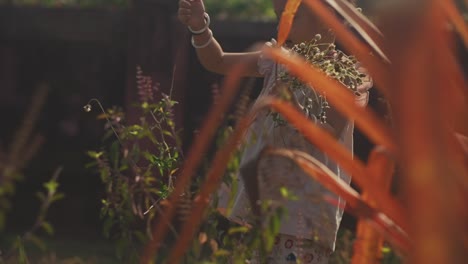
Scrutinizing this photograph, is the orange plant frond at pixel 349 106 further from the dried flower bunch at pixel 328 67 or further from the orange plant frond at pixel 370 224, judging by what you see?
the dried flower bunch at pixel 328 67

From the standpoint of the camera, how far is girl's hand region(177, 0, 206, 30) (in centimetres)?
323

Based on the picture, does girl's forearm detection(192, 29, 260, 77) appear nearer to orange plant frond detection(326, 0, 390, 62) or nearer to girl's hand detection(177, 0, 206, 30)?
girl's hand detection(177, 0, 206, 30)

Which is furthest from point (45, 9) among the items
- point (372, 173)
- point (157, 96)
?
point (372, 173)

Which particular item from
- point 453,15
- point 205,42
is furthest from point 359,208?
point 205,42

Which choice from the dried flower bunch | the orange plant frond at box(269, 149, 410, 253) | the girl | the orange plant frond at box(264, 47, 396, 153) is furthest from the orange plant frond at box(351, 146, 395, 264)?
the girl

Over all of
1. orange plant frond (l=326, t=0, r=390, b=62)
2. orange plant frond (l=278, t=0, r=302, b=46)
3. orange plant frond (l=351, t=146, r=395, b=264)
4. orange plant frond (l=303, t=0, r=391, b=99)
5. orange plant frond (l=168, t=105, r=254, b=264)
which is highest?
orange plant frond (l=303, t=0, r=391, b=99)

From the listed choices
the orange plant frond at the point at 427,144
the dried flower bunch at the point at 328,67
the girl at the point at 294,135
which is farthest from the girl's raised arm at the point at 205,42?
the orange plant frond at the point at 427,144

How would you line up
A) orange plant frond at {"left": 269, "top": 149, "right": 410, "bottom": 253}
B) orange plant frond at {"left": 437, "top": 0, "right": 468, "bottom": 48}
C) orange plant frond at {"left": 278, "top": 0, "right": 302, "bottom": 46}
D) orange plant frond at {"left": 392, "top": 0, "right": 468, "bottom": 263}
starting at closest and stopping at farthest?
orange plant frond at {"left": 392, "top": 0, "right": 468, "bottom": 263}, orange plant frond at {"left": 437, "top": 0, "right": 468, "bottom": 48}, orange plant frond at {"left": 269, "top": 149, "right": 410, "bottom": 253}, orange plant frond at {"left": 278, "top": 0, "right": 302, "bottom": 46}

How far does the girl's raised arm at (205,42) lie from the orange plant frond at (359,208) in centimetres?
193

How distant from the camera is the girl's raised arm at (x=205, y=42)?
325 centimetres

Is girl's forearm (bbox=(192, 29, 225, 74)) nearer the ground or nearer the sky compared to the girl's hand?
nearer the ground

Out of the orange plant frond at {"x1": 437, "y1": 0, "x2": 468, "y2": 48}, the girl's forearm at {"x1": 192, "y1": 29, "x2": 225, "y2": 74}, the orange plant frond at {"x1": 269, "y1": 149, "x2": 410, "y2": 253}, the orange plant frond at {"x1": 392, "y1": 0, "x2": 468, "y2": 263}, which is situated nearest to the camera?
the orange plant frond at {"x1": 392, "y1": 0, "x2": 468, "y2": 263}

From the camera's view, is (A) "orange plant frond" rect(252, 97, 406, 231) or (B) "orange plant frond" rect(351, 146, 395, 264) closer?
(A) "orange plant frond" rect(252, 97, 406, 231)

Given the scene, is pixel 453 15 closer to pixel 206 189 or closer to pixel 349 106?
pixel 349 106
